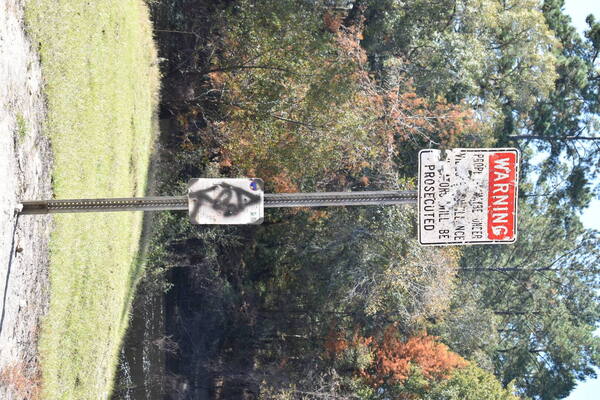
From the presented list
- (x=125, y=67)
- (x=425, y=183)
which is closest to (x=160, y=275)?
(x=125, y=67)

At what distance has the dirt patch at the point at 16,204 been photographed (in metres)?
7.00

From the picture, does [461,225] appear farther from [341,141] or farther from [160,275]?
[160,275]

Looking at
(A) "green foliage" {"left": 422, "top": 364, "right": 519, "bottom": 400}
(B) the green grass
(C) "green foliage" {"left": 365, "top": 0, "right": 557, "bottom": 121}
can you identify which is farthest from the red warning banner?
(C) "green foliage" {"left": 365, "top": 0, "right": 557, "bottom": 121}

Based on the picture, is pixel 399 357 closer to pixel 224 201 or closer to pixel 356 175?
pixel 356 175

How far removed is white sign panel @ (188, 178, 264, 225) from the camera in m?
6.12

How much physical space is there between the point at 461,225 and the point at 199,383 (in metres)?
16.4

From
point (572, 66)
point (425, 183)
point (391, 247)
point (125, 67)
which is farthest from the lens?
point (572, 66)

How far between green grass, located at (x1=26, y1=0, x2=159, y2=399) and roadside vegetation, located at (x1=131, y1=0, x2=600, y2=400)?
2.69m

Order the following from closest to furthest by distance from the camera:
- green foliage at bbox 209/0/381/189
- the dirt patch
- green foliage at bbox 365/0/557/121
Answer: the dirt patch
green foliage at bbox 209/0/381/189
green foliage at bbox 365/0/557/121

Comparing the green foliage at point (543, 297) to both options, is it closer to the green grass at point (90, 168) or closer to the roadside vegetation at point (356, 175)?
the roadside vegetation at point (356, 175)

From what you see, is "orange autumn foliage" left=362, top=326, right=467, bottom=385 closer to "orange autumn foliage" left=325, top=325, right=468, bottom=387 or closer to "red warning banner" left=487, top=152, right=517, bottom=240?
"orange autumn foliage" left=325, top=325, right=468, bottom=387

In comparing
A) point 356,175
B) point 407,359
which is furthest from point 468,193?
point 407,359

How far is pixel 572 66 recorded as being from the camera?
80.5 feet

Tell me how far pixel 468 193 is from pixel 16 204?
426cm
